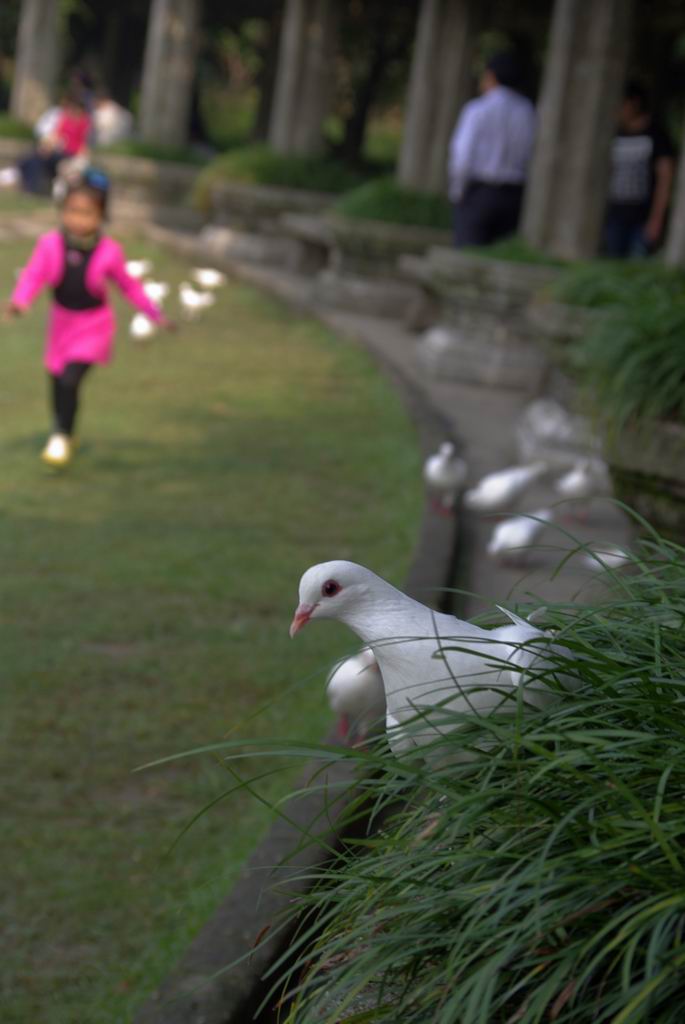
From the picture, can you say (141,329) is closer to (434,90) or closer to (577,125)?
(577,125)

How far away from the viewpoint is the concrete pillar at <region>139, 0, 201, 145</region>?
19.5m

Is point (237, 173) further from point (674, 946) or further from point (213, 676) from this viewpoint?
point (674, 946)

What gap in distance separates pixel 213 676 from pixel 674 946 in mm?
2823

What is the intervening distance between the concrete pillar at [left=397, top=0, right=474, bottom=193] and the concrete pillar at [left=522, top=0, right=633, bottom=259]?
154 inches

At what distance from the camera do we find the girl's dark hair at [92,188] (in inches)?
276

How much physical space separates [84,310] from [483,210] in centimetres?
458

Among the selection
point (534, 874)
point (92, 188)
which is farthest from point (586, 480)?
point (534, 874)

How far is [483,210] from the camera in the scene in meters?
11.0

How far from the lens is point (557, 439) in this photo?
7328 millimetres

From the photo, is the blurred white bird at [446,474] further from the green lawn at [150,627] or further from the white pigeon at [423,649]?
the white pigeon at [423,649]

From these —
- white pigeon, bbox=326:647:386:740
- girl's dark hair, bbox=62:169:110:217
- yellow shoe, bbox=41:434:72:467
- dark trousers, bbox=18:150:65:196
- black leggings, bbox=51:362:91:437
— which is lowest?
dark trousers, bbox=18:150:65:196

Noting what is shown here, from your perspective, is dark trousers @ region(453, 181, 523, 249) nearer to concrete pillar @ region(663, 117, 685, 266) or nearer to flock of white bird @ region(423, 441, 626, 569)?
concrete pillar @ region(663, 117, 685, 266)

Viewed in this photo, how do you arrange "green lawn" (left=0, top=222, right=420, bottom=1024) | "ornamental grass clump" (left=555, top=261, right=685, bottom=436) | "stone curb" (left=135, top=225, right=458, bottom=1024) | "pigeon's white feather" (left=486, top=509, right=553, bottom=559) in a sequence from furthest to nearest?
1. "pigeon's white feather" (left=486, top=509, right=553, bottom=559)
2. "ornamental grass clump" (left=555, top=261, right=685, bottom=436)
3. "green lawn" (left=0, top=222, right=420, bottom=1024)
4. "stone curb" (left=135, top=225, right=458, bottom=1024)

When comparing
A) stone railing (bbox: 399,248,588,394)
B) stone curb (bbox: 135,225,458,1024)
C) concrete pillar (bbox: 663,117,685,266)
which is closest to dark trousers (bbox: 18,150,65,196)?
stone railing (bbox: 399,248,588,394)
